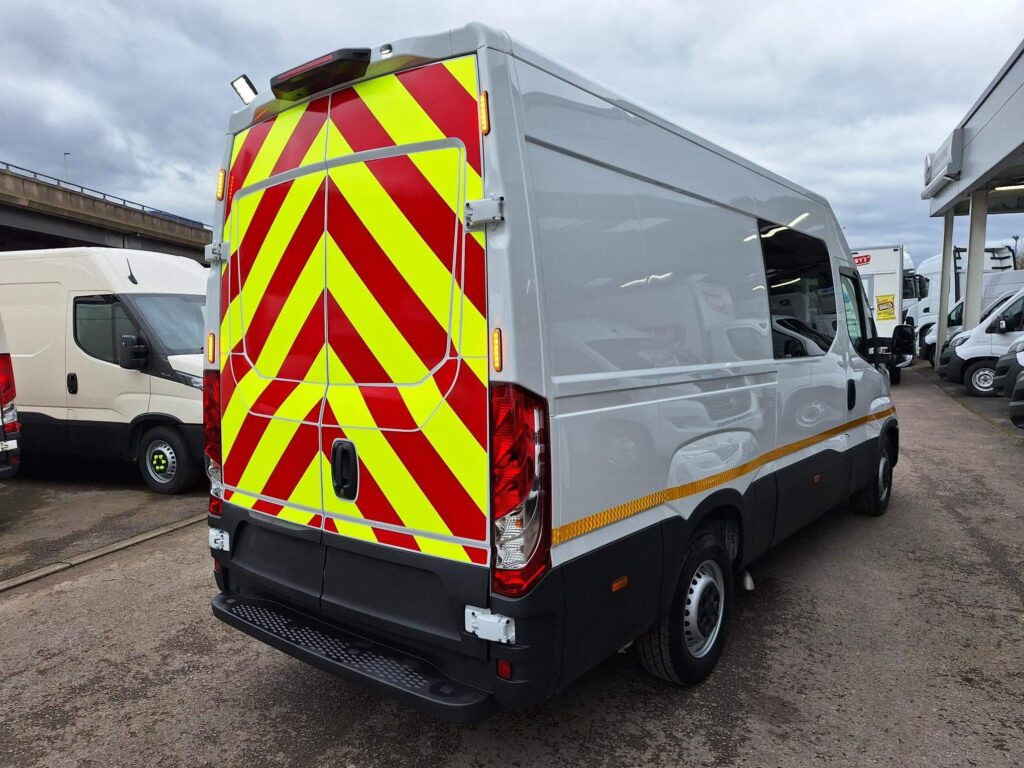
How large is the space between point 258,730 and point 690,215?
284cm

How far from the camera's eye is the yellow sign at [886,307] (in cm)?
1694

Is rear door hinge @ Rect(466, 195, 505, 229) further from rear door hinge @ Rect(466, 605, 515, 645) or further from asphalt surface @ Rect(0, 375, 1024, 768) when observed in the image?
asphalt surface @ Rect(0, 375, 1024, 768)

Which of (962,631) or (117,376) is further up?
(117,376)

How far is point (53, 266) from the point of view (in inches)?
297

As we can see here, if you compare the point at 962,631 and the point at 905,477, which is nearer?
the point at 962,631

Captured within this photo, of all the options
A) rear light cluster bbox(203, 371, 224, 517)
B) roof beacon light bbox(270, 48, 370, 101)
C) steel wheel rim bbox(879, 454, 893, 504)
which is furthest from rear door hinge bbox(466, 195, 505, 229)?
steel wheel rim bbox(879, 454, 893, 504)

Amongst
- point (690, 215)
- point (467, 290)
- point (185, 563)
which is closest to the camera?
point (467, 290)

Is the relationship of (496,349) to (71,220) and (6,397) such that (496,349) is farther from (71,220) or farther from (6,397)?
(71,220)

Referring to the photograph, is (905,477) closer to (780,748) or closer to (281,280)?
(780,748)

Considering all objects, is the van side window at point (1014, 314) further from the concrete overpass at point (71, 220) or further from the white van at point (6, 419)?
the concrete overpass at point (71, 220)

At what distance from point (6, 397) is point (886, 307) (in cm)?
1701

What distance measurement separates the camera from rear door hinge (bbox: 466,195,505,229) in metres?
2.26

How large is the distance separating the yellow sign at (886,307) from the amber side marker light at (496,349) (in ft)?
55.8

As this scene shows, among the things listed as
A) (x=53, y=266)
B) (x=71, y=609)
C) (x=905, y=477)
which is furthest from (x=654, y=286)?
(x=53, y=266)
